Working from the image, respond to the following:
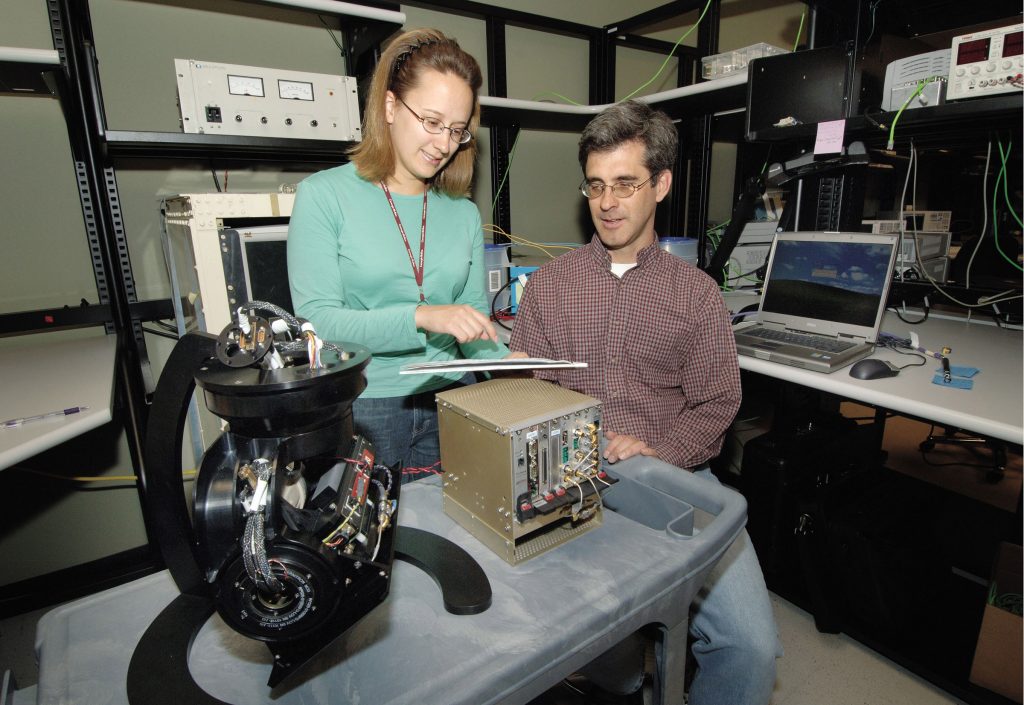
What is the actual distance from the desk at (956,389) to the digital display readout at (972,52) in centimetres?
76

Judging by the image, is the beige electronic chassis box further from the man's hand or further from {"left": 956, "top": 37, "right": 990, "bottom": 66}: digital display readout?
{"left": 956, "top": 37, "right": 990, "bottom": 66}: digital display readout

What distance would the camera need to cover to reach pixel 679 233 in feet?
8.77

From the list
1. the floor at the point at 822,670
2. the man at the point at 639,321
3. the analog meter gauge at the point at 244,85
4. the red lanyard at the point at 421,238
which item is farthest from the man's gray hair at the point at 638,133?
the floor at the point at 822,670

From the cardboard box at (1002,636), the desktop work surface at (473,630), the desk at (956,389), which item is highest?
the desk at (956,389)

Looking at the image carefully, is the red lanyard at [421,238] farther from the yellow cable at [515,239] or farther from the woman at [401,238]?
the yellow cable at [515,239]

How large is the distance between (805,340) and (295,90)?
1707mm

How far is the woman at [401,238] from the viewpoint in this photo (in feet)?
3.59

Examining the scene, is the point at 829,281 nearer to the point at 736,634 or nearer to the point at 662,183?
the point at 662,183

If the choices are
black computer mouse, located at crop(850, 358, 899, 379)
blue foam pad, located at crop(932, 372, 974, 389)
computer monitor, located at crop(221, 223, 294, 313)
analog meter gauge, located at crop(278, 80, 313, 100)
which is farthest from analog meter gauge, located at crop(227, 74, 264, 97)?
blue foam pad, located at crop(932, 372, 974, 389)

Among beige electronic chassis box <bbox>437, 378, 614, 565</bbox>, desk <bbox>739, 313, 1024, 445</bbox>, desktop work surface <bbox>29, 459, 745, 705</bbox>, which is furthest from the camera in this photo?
desk <bbox>739, 313, 1024, 445</bbox>

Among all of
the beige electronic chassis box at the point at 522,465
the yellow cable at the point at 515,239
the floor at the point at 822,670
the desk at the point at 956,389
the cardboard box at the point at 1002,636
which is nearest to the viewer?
the beige electronic chassis box at the point at 522,465

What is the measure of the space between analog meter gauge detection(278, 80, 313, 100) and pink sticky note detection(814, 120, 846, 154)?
5.10ft

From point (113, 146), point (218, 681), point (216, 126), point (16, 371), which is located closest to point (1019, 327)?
point (218, 681)

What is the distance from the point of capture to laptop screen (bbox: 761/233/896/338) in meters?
1.62
